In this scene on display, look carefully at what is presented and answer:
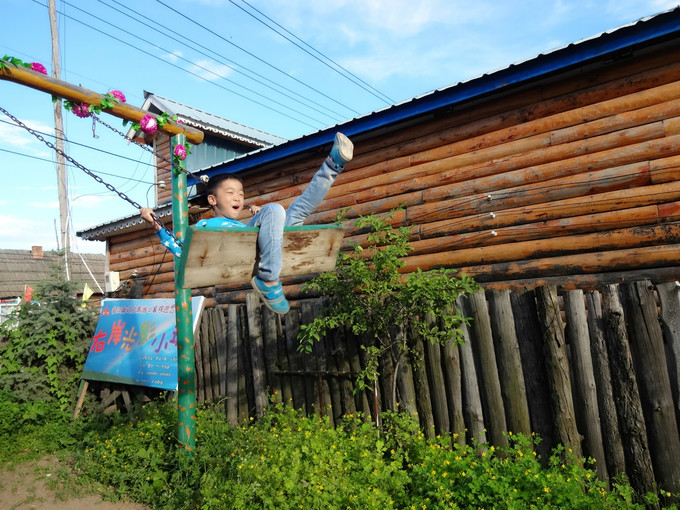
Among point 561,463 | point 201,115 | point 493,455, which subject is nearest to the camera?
point 561,463

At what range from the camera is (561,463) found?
3.74 m

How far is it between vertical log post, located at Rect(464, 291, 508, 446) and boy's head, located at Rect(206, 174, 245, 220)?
2499 mm

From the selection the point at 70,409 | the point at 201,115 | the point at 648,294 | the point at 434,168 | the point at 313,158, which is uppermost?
the point at 201,115

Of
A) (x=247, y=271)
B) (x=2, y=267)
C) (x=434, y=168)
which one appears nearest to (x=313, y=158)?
(x=434, y=168)

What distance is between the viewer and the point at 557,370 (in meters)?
3.81

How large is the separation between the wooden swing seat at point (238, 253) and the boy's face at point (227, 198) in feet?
1.37

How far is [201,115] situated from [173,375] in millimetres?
10203

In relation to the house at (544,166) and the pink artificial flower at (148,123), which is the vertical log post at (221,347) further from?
the pink artificial flower at (148,123)

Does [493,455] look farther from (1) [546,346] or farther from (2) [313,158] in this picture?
(2) [313,158]

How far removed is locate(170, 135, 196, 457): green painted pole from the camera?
186 inches

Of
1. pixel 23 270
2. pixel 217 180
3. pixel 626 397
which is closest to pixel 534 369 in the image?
pixel 626 397

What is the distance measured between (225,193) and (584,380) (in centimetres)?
330

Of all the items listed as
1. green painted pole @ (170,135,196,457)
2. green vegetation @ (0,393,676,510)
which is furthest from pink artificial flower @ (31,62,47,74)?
green vegetation @ (0,393,676,510)

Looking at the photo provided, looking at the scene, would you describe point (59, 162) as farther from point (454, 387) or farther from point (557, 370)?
point (557, 370)
